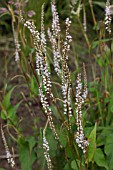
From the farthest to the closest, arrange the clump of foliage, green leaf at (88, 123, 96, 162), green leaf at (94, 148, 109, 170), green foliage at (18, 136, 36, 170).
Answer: green foliage at (18, 136, 36, 170), green leaf at (94, 148, 109, 170), green leaf at (88, 123, 96, 162), the clump of foliage

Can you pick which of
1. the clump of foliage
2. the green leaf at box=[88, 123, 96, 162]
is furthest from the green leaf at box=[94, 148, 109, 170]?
the green leaf at box=[88, 123, 96, 162]

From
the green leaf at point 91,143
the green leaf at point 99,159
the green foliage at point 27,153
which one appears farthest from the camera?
the green foliage at point 27,153

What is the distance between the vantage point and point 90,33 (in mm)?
3980

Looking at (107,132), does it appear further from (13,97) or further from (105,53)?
(13,97)

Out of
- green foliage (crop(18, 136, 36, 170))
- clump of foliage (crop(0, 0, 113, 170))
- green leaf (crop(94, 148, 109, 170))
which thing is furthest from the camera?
green foliage (crop(18, 136, 36, 170))

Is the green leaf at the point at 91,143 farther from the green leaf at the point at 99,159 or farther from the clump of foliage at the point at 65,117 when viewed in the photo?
the green leaf at the point at 99,159

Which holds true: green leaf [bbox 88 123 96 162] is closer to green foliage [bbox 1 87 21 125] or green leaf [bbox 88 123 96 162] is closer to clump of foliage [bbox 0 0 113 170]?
clump of foliage [bbox 0 0 113 170]

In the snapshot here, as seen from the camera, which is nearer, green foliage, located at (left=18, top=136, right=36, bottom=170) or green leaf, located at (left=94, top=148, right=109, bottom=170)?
green leaf, located at (left=94, top=148, right=109, bottom=170)

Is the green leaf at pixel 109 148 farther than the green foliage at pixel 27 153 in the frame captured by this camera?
No

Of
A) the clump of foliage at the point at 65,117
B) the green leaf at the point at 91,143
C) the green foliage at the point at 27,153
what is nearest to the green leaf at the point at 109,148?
the clump of foliage at the point at 65,117

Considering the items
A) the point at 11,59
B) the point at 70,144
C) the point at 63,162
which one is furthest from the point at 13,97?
the point at 70,144

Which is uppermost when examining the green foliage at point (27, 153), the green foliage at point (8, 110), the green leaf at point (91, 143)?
the green foliage at point (8, 110)

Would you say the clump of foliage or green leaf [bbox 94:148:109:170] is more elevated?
the clump of foliage

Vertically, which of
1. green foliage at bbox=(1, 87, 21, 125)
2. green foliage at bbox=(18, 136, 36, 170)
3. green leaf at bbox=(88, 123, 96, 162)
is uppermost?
green foliage at bbox=(1, 87, 21, 125)
